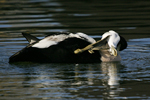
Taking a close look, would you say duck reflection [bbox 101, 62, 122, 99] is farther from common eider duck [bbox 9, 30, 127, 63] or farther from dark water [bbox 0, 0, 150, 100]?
common eider duck [bbox 9, 30, 127, 63]

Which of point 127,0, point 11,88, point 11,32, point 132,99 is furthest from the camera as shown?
point 127,0

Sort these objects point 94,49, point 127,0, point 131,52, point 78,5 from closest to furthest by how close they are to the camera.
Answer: point 94,49 < point 131,52 < point 78,5 < point 127,0

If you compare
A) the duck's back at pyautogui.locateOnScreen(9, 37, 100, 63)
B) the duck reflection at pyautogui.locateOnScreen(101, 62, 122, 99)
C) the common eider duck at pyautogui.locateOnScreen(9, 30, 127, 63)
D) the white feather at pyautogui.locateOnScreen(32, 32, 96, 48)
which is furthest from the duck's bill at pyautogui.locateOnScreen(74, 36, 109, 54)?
the duck reflection at pyautogui.locateOnScreen(101, 62, 122, 99)

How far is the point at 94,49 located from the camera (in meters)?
8.56

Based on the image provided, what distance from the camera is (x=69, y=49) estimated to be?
28.3 feet

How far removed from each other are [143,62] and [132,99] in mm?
2600

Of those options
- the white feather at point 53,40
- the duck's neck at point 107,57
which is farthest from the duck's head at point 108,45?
the white feather at point 53,40

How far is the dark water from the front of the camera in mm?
6742

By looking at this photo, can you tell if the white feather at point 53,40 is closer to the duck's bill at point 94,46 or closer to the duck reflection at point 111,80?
the duck's bill at point 94,46

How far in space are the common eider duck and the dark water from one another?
0.15 metres

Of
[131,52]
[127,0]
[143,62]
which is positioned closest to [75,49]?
[143,62]

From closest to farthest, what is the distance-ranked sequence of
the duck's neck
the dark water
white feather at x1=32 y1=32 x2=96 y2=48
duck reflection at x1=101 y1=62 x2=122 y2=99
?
duck reflection at x1=101 y1=62 x2=122 y2=99, the dark water, white feather at x1=32 y1=32 x2=96 y2=48, the duck's neck

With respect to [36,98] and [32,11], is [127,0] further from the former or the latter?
[36,98]

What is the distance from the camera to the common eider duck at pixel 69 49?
8.58 m
